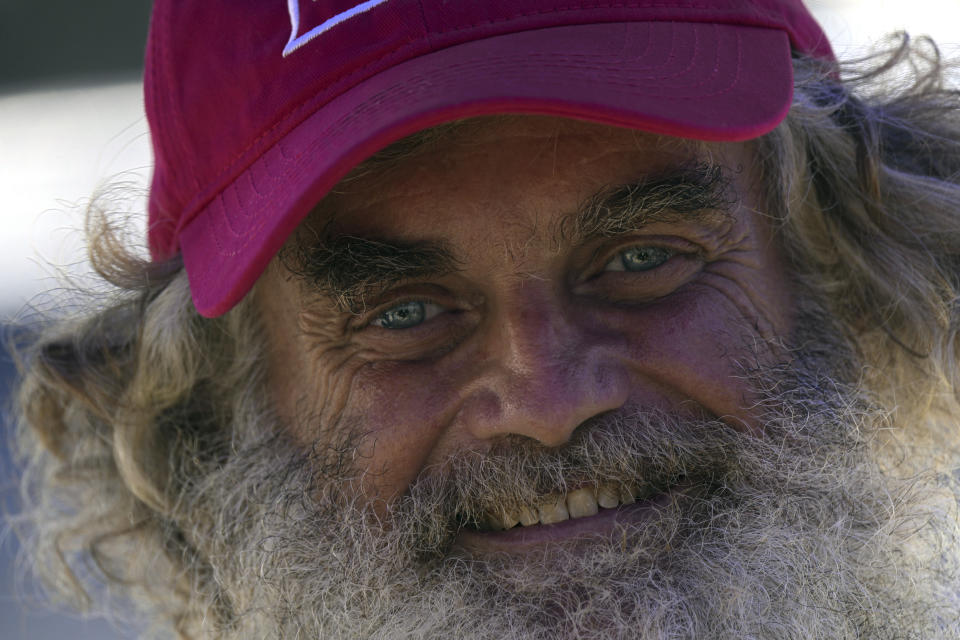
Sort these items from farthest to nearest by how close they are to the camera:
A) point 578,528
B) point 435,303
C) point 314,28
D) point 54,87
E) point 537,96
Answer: point 54,87
point 435,303
point 578,528
point 314,28
point 537,96

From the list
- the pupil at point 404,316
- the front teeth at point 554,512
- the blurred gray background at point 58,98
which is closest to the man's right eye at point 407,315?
the pupil at point 404,316

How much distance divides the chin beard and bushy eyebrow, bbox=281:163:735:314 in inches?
11.3

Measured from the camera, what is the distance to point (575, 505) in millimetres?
1483

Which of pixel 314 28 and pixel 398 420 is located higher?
pixel 314 28

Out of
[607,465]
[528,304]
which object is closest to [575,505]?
[607,465]

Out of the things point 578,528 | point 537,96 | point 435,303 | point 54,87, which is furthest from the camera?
point 54,87

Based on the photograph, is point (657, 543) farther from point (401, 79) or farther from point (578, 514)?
point (401, 79)

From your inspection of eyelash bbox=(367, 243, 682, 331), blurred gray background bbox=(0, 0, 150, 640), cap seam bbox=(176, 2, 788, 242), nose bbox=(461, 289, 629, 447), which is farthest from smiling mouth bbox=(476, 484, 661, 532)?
blurred gray background bbox=(0, 0, 150, 640)

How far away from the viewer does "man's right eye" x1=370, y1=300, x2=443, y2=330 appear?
1.60 metres

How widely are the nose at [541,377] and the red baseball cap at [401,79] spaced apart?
36cm

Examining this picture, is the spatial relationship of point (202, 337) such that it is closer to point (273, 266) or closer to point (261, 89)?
point (273, 266)

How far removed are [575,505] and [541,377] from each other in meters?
0.22

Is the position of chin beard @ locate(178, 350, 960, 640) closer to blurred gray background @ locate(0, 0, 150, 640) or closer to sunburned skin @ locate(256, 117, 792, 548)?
sunburned skin @ locate(256, 117, 792, 548)

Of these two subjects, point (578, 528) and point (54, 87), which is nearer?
A: point (578, 528)
